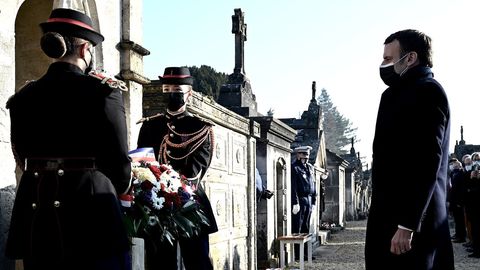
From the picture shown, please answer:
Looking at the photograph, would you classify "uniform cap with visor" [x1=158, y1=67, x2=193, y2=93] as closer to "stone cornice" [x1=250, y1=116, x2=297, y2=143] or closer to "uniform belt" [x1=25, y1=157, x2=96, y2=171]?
"uniform belt" [x1=25, y1=157, x2=96, y2=171]

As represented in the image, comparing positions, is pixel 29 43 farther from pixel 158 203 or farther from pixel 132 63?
pixel 158 203

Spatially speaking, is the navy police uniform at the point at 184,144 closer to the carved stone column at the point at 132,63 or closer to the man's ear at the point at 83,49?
the carved stone column at the point at 132,63

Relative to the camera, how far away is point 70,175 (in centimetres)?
381

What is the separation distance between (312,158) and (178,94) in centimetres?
1331

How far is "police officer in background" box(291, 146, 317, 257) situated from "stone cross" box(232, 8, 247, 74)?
126 inches

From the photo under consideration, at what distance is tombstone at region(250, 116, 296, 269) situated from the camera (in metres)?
11.9

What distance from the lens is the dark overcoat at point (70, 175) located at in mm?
3783

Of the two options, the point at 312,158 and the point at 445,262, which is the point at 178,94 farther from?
the point at 312,158

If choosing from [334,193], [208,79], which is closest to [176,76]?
[334,193]

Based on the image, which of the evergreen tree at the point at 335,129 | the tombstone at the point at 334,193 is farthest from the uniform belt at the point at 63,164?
the evergreen tree at the point at 335,129

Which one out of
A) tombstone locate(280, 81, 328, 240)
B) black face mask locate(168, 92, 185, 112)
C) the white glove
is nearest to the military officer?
black face mask locate(168, 92, 185, 112)

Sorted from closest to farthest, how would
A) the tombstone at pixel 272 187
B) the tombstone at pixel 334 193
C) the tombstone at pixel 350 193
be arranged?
1. the tombstone at pixel 272 187
2. the tombstone at pixel 334 193
3. the tombstone at pixel 350 193

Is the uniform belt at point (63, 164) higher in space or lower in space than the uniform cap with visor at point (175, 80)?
lower

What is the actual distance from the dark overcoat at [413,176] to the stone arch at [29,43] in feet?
10.9
